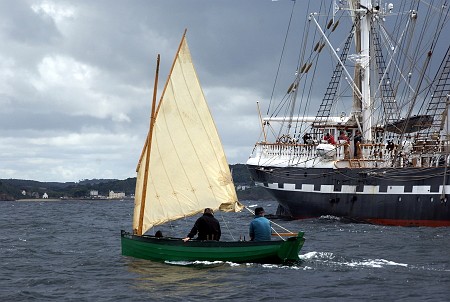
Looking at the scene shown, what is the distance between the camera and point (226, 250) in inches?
1236

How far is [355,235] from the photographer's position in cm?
4756

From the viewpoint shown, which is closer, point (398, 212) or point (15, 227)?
point (398, 212)

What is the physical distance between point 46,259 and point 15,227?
91.8 feet

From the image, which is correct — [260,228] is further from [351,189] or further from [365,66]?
[365,66]

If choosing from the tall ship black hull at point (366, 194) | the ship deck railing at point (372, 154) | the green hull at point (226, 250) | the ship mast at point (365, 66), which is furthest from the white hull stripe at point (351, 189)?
the green hull at point (226, 250)

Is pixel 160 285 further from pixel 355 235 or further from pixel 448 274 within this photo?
pixel 355 235

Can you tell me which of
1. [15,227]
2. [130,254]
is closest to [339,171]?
[15,227]

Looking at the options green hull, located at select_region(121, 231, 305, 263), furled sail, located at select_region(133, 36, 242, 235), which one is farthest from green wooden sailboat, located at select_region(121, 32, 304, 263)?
green hull, located at select_region(121, 231, 305, 263)

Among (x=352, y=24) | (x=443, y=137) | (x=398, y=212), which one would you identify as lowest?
(x=398, y=212)

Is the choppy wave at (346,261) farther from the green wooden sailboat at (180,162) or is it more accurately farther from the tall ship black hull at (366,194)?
the tall ship black hull at (366,194)

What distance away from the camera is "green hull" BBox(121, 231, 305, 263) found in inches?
1219

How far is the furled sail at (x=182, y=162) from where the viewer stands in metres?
34.0

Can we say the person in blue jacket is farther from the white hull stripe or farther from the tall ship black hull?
the white hull stripe

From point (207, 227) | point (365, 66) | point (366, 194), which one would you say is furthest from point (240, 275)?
point (365, 66)
